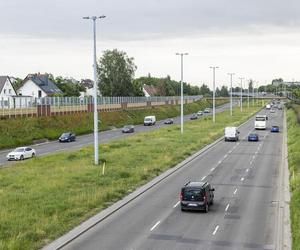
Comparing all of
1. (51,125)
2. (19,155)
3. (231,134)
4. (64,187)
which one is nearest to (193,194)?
(64,187)

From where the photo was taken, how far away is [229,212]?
3072cm

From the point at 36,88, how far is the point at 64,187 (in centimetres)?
11622

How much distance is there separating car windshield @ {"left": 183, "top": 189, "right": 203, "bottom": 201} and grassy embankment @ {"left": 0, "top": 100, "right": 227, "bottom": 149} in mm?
43881

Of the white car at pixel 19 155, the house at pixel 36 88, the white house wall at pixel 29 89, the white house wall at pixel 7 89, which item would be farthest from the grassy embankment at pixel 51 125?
the white house wall at pixel 29 89

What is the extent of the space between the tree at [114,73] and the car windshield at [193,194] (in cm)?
13595

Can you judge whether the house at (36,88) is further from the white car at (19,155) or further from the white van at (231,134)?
the white car at (19,155)

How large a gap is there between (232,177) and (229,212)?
44.7ft

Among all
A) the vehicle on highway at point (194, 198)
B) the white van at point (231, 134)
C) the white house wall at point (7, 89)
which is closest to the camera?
the vehicle on highway at point (194, 198)

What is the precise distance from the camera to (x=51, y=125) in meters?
89.4

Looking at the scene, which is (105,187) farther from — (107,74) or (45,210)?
(107,74)

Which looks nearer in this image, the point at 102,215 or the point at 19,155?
the point at 102,215

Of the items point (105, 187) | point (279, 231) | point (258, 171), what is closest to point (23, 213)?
point (105, 187)

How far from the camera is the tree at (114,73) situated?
543ft

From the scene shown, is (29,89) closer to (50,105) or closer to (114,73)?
(114,73)
